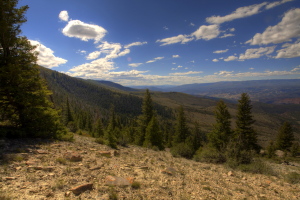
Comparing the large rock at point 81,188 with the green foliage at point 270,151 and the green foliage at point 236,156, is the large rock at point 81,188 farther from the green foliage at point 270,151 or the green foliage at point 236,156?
the green foliage at point 270,151

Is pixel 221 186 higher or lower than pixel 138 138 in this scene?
higher

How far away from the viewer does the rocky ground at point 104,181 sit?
16.3 feet

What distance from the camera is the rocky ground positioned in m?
4.98

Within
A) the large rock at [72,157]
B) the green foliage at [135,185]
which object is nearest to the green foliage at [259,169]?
the green foliage at [135,185]

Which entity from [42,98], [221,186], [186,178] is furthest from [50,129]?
[221,186]

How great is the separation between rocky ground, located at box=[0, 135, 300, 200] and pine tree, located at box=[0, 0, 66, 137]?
181cm

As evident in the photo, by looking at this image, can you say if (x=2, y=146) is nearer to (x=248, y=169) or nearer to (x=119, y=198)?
(x=119, y=198)

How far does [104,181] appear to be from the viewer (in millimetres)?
6176

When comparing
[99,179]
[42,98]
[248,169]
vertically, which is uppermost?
[42,98]

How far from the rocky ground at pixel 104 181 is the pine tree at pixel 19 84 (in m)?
1.81

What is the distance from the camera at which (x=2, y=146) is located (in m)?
7.87

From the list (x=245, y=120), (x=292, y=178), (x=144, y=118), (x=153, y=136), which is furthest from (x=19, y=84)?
(x=245, y=120)

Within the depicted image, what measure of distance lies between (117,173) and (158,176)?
217 centimetres

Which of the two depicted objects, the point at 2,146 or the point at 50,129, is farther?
the point at 50,129
